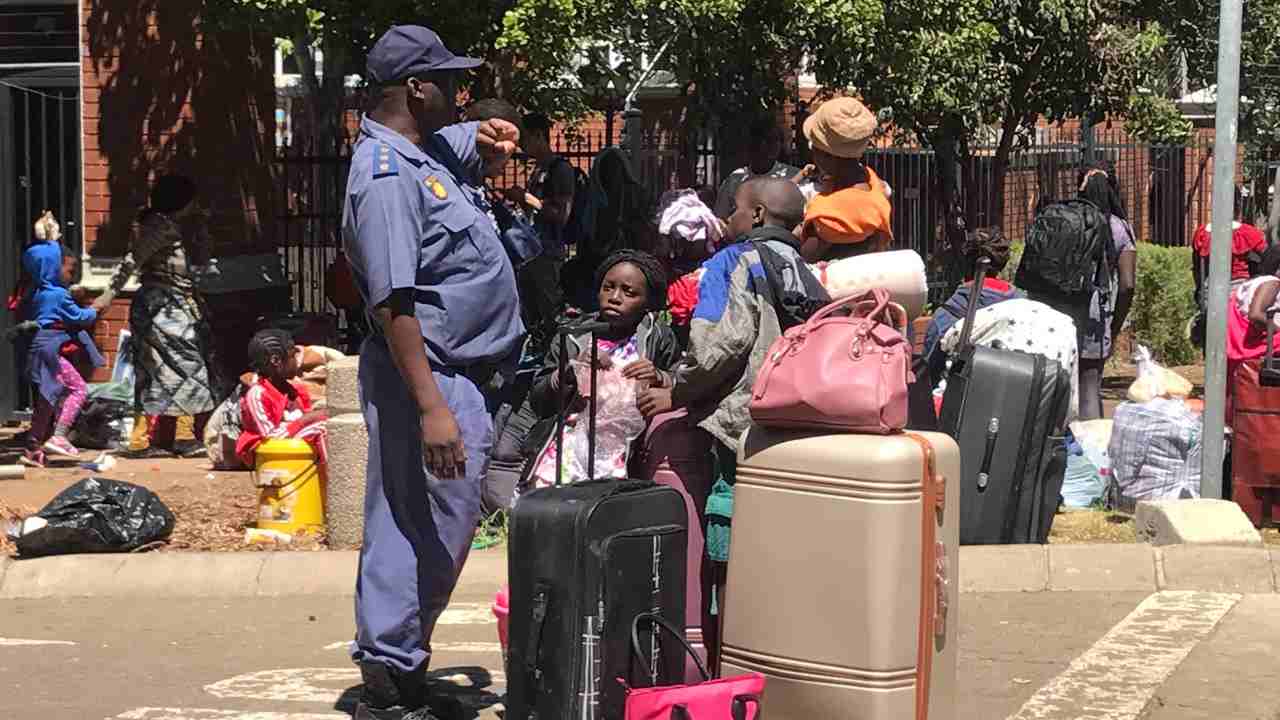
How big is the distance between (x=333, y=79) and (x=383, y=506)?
30.7ft

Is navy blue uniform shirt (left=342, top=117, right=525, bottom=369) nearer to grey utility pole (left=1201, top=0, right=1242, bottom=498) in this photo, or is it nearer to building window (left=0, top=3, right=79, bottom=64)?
grey utility pole (left=1201, top=0, right=1242, bottom=498)

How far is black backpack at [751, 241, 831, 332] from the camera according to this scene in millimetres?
5852

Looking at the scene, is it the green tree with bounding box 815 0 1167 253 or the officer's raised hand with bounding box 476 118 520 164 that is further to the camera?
the green tree with bounding box 815 0 1167 253

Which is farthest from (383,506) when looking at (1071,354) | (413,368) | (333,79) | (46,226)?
(333,79)

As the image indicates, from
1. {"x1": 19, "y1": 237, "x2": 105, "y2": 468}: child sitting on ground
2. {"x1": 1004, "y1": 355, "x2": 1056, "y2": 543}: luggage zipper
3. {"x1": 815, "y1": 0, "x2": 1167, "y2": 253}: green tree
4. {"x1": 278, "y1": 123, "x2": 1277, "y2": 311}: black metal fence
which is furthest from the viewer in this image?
{"x1": 278, "y1": 123, "x2": 1277, "y2": 311}: black metal fence

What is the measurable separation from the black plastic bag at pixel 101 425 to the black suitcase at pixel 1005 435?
6494mm

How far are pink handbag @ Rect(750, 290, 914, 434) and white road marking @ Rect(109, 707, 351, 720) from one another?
184cm

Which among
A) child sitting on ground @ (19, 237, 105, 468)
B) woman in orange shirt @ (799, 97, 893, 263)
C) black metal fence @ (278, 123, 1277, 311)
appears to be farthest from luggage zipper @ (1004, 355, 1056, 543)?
child sitting on ground @ (19, 237, 105, 468)

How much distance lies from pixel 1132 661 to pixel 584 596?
2.68 meters

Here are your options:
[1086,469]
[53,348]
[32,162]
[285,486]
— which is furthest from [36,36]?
[1086,469]

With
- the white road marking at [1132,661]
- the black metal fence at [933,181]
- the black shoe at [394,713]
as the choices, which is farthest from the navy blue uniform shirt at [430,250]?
the black metal fence at [933,181]

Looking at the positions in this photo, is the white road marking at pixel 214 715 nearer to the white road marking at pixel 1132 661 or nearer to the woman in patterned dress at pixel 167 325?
the white road marking at pixel 1132 661

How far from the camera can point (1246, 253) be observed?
1578cm

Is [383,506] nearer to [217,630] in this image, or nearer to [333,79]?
[217,630]
